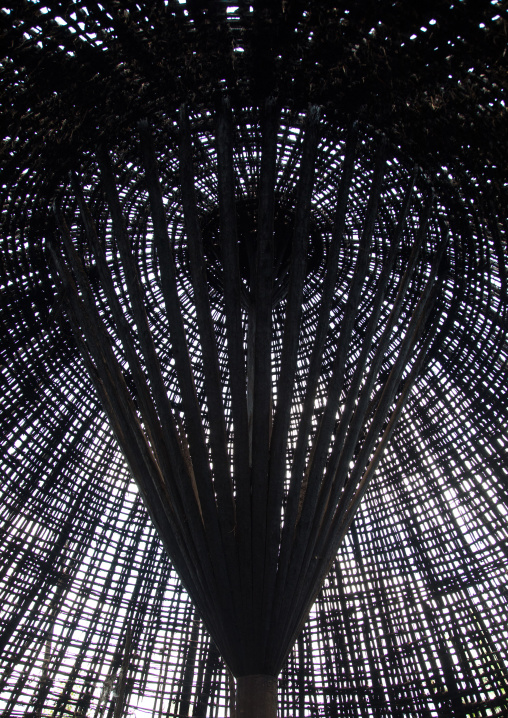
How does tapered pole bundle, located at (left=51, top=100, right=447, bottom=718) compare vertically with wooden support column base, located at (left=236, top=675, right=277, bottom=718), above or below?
above

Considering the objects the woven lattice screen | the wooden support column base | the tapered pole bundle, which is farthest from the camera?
the woven lattice screen

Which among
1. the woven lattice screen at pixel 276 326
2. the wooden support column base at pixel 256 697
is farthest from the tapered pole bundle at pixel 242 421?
the woven lattice screen at pixel 276 326

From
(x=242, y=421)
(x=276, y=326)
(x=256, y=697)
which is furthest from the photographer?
(x=276, y=326)

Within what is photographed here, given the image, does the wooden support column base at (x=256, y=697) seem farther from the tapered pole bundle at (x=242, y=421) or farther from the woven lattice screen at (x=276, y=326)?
the woven lattice screen at (x=276, y=326)

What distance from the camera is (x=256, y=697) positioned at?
7109 millimetres

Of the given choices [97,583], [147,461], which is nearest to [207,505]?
[147,461]

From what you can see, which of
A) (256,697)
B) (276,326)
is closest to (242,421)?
(256,697)

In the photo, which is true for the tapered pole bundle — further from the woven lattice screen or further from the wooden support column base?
the woven lattice screen

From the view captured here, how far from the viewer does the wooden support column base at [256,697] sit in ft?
23.1

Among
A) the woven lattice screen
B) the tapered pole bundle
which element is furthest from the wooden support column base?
the woven lattice screen

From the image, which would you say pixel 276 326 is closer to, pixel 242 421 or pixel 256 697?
pixel 242 421

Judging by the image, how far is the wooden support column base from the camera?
277 inches

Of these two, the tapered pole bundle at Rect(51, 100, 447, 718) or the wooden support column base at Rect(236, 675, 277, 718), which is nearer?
the wooden support column base at Rect(236, 675, 277, 718)

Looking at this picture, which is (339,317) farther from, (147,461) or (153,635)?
(153,635)
